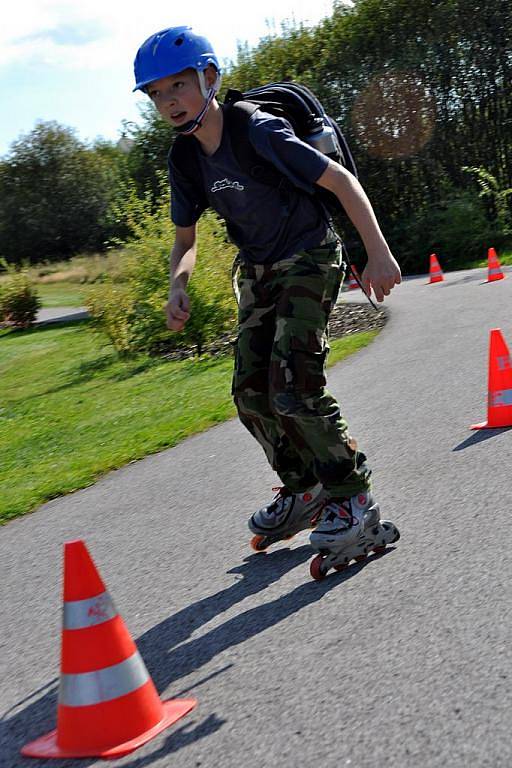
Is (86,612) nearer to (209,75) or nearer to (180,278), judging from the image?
(180,278)

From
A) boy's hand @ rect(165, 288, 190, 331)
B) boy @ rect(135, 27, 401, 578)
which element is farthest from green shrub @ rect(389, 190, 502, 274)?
boy @ rect(135, 27, 401, 578)

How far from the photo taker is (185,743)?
3096mm

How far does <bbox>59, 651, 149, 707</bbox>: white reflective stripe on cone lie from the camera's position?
3.20 meters

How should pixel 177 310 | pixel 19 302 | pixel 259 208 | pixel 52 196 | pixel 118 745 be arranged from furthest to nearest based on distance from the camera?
pixel 52 196, pixel 19 302, pixel 177 310, pixel 259 208, pixel 118 745

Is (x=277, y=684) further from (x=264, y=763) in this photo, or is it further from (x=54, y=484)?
(x=54, y=484)

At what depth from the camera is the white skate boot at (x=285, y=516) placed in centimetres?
478

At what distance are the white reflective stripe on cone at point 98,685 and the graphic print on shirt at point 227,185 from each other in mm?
1938

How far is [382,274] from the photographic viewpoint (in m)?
4.13

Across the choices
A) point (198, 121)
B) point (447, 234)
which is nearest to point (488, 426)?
point (198, 121)

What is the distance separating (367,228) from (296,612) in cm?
142

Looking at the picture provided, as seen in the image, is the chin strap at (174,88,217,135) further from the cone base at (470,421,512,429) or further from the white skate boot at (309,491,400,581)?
the cone base at (470,421,512,429)

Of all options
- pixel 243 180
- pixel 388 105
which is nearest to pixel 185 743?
pixel 243 180

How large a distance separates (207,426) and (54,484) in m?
1.80

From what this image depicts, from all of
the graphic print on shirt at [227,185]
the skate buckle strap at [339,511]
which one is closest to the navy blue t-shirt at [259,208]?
the graphic print on shirt at [227,185]
